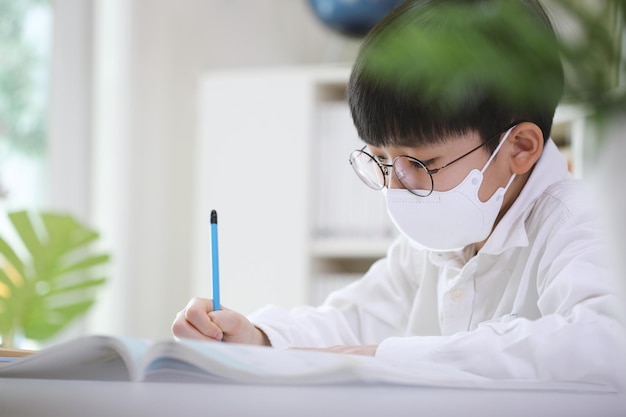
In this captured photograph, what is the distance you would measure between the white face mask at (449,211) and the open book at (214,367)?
0.41m

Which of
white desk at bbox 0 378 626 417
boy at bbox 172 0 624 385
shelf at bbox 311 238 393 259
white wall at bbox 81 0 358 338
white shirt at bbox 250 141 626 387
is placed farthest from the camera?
white wall at bbox 81 0 358 338

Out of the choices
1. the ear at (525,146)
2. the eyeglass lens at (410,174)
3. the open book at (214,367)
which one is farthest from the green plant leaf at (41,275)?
the open book at (214,367)

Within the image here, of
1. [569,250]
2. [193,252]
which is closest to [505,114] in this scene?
[569,250]

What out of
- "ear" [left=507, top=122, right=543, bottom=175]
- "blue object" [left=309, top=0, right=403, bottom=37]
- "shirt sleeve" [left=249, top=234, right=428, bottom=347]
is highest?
"blue object" [left=309, top=0, right=403, bottom=37]

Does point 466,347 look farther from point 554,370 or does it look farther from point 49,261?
point 49,261

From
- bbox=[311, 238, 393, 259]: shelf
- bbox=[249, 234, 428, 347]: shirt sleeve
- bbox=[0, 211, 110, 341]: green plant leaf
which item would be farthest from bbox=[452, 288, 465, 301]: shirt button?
bbox=[311, 238, 393, 259]: shelf

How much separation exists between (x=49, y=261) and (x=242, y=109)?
836 mm

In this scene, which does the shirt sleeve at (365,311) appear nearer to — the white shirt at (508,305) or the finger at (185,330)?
the white shirt at (508,305)

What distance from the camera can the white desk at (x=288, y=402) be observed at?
539mm

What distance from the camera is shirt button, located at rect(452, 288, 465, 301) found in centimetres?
110

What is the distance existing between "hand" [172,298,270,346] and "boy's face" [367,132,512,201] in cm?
23

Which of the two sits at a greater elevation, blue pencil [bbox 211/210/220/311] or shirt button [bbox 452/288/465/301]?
blue pencil [bbox 211/210/220/311]

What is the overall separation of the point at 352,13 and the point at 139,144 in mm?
701

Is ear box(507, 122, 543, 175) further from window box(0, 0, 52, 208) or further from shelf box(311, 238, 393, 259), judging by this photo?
window box(0, 0, 52, 208)
